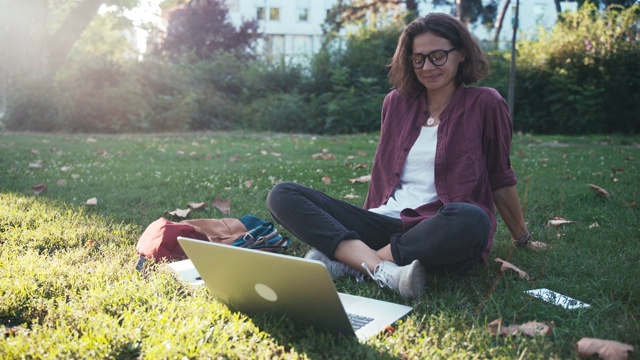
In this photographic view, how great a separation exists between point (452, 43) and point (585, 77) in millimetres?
11796

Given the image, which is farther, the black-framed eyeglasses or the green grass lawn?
the black-framed eyeglasses

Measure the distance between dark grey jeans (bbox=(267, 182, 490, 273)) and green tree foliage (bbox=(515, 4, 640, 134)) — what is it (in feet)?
37.4

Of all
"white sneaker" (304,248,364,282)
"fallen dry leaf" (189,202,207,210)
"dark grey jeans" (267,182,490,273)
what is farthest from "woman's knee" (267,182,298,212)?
"fallen dry leaf" (189,202,207,210)

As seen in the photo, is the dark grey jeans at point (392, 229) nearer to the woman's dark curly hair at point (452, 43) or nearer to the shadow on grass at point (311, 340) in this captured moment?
the shadow on grass at point (311, 340)

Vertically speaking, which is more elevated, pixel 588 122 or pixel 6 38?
pixel 6 38

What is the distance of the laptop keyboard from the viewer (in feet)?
7.26

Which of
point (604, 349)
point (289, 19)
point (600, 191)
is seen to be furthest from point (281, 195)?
point (289, 19)

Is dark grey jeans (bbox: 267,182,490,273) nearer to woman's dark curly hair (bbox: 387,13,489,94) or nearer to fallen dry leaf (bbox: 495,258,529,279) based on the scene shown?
fallen dry leaf (bbox: 495,258,529,279)

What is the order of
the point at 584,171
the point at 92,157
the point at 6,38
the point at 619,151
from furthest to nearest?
the point at 6,38 → the point at 619,151 → the point at 92,157 → the point at 584,171

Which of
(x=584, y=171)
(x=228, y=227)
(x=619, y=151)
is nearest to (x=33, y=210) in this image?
(x=228, y=227)

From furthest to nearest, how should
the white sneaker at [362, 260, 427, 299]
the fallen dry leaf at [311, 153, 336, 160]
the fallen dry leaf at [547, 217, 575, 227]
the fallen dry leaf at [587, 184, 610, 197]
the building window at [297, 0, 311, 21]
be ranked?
the building window at [297, 0, 311, 21], the fallen dry leaf at [311, 153, 336, 160], the fallen dry leaf at [587, 184, 610, 197], the fallen dry leaf at [547, 217, 575, 227], the white sneaker at [362, 260, 427, 299]

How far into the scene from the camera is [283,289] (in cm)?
206

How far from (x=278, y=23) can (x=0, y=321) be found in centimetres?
4386

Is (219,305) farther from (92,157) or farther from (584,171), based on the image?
(92,157)
